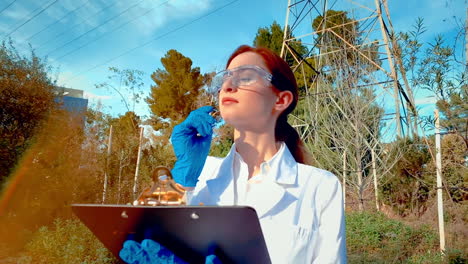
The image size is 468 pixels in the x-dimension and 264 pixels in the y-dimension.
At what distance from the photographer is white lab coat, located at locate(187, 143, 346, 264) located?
1.32 m

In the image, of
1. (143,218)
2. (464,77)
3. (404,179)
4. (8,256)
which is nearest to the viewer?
(143,218)

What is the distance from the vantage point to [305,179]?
1508mm

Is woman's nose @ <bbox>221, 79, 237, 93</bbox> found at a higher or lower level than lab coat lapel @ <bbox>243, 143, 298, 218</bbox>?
higher

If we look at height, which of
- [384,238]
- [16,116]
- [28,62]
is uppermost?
[28,62]

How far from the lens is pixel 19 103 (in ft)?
28.3

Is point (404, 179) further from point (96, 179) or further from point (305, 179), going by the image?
point (305, 179)

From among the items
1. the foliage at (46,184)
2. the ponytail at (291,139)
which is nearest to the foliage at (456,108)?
the ponytail at (291,139)

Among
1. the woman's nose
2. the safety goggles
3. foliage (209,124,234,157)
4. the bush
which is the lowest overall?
the bush

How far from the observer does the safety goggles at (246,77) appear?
1.51 metres

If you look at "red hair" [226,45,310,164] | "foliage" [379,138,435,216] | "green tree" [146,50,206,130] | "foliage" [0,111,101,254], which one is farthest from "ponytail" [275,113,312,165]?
"green tree" [146,50,206,130]

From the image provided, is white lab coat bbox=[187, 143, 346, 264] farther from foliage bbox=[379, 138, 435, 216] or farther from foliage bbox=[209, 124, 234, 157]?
foliage bbox=[209, 124, 234, 157]

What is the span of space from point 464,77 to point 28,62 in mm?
9879

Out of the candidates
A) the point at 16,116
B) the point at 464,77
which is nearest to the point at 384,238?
the point at 464,77

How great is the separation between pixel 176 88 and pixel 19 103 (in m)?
10.1
